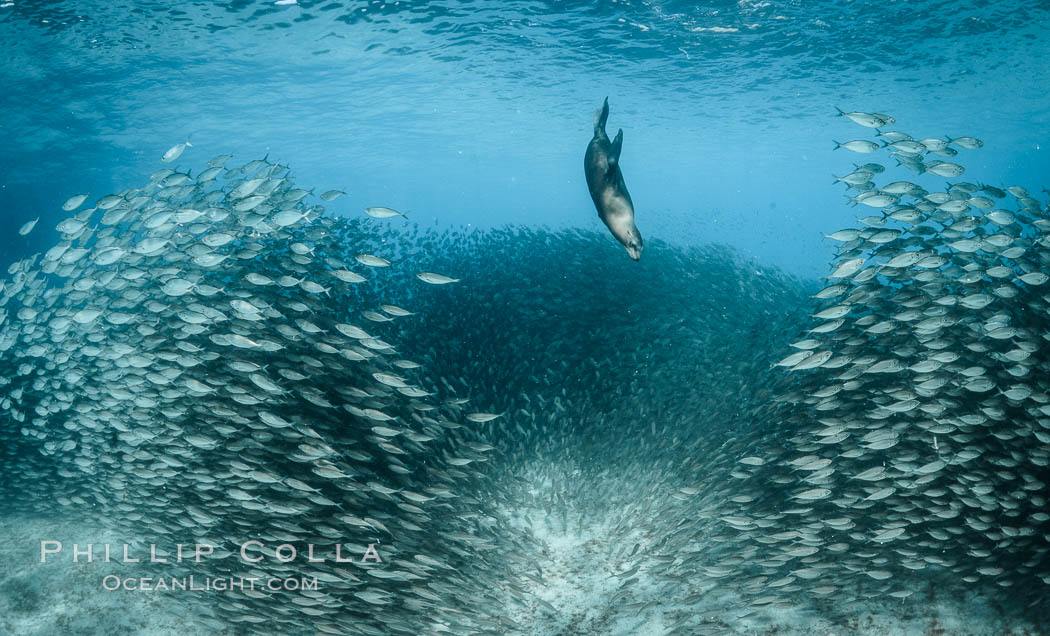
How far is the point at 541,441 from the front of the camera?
8156 millimetres

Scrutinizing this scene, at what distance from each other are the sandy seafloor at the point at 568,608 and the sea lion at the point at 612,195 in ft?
14.0

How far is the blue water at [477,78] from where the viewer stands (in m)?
17.4

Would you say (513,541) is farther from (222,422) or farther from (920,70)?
(920,70)

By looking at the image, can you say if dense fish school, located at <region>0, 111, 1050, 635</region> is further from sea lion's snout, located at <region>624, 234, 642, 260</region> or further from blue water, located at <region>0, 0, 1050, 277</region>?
blue water, located at <region>0, 0, 1050, 277</region>

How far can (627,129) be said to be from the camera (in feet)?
127

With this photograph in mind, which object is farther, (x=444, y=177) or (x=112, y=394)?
(x=444, y=177)

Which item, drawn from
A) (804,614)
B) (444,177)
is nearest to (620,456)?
(804,614)

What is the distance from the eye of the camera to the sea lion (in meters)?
3.90

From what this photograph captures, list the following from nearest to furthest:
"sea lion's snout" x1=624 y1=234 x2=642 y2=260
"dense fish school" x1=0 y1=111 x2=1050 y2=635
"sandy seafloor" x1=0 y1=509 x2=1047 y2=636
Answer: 1. "sea lion's snout" x1=624 y1=234 x2=642 y2=260
2. "dense fish school" x1=0 y1=111 x2=1050 y2=635
3. "sandy seafloor" x1=0 y1=509 x2=1047 y2=636

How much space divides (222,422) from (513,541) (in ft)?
12.9

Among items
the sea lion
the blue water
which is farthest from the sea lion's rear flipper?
the blue water

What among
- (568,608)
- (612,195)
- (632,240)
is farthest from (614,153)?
(568,608)

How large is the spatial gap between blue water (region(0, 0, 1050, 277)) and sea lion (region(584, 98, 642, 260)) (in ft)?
29.4

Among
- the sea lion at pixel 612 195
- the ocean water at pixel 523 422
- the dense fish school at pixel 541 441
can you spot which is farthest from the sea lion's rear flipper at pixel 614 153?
the ocean water at pixel 523 422
